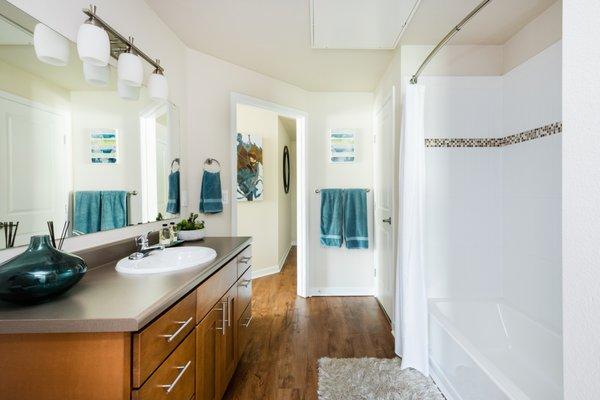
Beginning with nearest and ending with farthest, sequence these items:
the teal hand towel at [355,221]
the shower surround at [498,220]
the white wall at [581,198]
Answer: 1. the white wall at [581,198]
2. the shower surround at [498,220]
3. the teal hand towel at [355,221]

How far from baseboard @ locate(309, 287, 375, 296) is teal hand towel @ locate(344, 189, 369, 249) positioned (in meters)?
0.50

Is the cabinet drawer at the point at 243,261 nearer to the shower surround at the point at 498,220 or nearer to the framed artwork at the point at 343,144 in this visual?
the shower surround at the point at 498,220

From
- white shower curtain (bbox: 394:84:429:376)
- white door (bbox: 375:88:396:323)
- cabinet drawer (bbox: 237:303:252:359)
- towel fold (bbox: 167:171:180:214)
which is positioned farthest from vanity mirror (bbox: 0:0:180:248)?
white door (bbox: 375:88:396:323)

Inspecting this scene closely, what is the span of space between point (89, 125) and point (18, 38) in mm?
351

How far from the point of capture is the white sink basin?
1131mm

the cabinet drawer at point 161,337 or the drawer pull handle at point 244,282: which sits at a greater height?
the cabinet drawer at point 161,337

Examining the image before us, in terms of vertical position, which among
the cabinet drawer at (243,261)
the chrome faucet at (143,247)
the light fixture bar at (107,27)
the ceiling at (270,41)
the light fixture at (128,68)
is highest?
the ceiling at (270,41)

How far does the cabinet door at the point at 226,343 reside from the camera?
135cm

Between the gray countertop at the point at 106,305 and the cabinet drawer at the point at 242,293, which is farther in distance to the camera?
the cabinet drawer at the point at 242,293

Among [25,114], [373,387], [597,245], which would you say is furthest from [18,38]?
[373,387]

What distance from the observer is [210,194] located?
6.97 ft

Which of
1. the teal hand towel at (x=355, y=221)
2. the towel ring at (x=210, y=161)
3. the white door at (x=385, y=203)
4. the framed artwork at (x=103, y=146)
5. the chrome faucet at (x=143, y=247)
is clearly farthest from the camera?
the teal hand towel at (x=355, y=221)

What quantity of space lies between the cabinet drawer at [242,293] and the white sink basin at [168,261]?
0.34 meters

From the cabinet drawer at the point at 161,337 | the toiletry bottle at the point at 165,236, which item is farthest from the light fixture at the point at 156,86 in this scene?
the cabinet drawer at the point at 161,337
